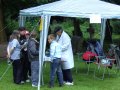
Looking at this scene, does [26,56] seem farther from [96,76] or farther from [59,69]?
[96,76]

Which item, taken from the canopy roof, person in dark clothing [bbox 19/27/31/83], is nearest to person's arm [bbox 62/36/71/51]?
the canopy roof

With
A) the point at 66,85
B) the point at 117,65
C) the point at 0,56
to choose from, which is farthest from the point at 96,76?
the point at 0,56

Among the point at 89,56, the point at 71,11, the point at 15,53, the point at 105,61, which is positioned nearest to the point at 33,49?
the point at 15,53

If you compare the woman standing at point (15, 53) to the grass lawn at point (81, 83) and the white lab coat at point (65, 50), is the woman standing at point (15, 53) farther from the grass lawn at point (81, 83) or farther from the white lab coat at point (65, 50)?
the white lab coat at point (65, 50)

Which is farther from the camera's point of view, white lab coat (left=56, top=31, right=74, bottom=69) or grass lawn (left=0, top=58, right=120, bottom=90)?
white lab coat (left=56, top=31, right=74, bottom=69)

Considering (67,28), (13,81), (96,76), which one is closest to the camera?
(13,81)

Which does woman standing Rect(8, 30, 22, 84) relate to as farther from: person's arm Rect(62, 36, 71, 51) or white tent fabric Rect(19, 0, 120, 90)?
person's arm Rect(62, 36, 71, 51)

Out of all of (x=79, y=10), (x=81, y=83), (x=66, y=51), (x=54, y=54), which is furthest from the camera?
(x=81, y=83)

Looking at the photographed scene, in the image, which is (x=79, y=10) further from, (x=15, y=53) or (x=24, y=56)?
(x=15, y=53)

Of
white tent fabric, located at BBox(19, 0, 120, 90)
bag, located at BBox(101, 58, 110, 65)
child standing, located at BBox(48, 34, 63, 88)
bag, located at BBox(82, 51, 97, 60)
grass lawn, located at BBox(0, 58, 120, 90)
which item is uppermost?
Answer: white tent fabric, located at BBox(19, 0, 120, 90)

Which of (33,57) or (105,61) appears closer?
(33,57)

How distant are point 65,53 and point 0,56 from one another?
9.65 metres

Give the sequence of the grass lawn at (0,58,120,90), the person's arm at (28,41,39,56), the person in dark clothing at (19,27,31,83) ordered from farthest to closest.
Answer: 1. the person in dark clothing at (19,27,31,83)
2. the grass lawn at (0,58,120,90)
3. the person's arm at (28,41,39,56)

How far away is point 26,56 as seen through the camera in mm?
13000
